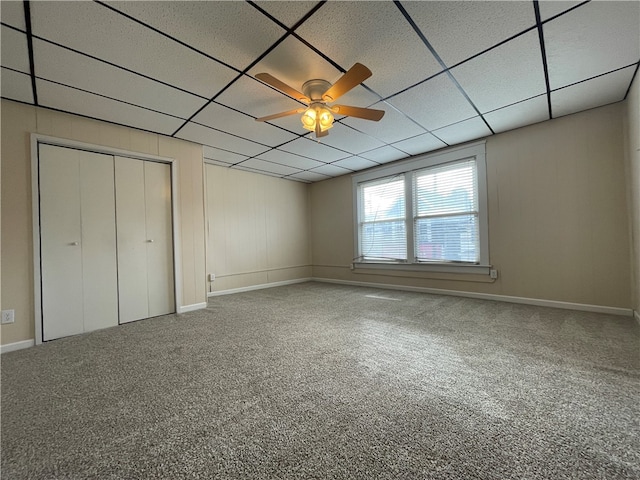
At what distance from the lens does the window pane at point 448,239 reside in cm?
412

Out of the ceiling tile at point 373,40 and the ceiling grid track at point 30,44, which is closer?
the ceiling grid track at point 30,44

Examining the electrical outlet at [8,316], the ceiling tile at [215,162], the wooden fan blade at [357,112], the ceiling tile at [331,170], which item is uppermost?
the ceiling tile at [215,162]

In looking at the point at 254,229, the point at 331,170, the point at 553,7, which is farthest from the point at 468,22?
the point at 254,229

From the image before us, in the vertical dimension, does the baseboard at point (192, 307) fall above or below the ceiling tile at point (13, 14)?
below

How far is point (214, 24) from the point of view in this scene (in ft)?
5.83

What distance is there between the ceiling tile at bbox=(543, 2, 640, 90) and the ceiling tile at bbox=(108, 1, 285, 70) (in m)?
2.06

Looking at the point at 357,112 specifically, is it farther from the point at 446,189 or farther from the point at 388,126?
the point at 446,189

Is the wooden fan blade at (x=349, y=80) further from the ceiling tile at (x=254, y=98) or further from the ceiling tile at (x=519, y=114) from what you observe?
the ceiling tile at (x=519, y=114)

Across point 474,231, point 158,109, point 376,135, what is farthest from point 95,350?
point 474,231

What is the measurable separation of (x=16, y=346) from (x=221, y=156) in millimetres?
3386

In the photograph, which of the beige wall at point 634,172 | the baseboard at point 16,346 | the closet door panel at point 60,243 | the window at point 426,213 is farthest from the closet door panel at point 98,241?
the beige wall at point 634,172

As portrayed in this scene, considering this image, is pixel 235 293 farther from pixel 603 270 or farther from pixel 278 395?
pixel 603 270

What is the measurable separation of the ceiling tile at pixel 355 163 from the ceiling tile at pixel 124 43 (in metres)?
2.78

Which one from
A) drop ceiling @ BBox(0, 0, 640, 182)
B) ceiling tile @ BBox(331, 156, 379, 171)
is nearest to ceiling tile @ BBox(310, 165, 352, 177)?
ceiling tile @ BBox(331, 156, 379, 171)
